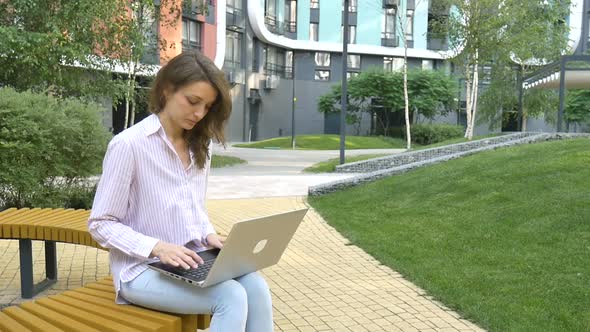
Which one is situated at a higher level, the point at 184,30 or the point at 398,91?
the point at 184,30

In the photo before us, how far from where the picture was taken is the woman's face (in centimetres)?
238

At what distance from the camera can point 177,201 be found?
8.19 feet

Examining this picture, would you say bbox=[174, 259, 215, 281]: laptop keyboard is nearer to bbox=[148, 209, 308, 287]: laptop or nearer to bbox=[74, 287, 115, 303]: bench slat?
bbox=[148, 209, 308, 287]: laptop

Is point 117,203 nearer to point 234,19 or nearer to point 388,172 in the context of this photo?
point 388,172

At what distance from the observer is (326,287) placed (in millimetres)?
5254

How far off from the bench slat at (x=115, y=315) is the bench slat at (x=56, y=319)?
10 centimetres

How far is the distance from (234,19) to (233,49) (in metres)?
2.17

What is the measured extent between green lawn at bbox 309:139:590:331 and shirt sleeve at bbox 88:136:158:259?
2.80 metres

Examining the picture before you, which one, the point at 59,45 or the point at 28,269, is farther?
the point at 59,45

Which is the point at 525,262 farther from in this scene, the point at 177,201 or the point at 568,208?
the point at 177,201

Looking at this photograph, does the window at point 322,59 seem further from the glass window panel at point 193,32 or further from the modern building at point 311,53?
the glass window panel at point 193,32

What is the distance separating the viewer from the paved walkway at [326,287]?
169 inches

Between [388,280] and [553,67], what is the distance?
43.9ft

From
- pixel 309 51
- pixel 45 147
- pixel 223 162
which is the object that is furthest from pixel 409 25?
pixel 45 147
